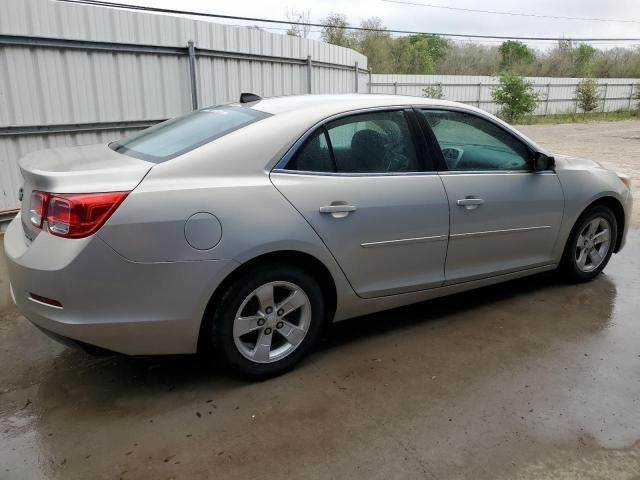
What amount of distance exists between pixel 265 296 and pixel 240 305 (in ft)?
0.49

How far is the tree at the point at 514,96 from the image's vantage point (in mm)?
26766

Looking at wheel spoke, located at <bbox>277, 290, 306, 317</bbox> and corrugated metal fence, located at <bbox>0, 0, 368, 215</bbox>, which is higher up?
corrugated metal fence, located at <bbox>0, 0, 368, 215</bbox>

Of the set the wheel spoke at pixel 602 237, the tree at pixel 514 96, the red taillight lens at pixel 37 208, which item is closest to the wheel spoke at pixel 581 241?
the wheel spoke at pixel 602 237

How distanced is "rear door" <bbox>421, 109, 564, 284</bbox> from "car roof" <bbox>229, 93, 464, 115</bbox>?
0.19 m

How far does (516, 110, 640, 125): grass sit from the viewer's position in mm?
28909

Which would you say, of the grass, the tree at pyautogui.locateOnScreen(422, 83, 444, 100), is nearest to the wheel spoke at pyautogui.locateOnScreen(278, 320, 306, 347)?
the tree at pyautogui.locateOnScreen(422, 83, 444, 100)

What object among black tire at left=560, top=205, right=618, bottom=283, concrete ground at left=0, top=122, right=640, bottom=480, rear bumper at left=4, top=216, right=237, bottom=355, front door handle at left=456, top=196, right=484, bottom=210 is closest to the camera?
concrete ground at left=0, top=122, right=640, bottom=480

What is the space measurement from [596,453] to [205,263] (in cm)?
202

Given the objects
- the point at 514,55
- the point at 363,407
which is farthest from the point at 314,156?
the point at 514,55

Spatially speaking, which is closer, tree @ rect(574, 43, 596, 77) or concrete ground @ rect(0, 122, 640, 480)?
concrete ground @ rect(0, 122, 640, 480)

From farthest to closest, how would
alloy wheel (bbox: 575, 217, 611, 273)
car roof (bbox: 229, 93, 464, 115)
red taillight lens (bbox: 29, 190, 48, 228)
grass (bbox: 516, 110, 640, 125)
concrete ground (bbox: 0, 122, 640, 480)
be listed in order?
grass (bbox: 516, 110, 640, 125)
alloy wheel (bbox: 575, 217, 611, 273)
car roof (bbox: 229, 93, 464, 115)
red taillight lens (bbox: 29, 190, 48, 228)
concrete ground (bbox: 0, 122, 640, 480)

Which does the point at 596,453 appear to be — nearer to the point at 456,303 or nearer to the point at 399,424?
the point at 399,424

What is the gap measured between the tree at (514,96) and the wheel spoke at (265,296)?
2669cm

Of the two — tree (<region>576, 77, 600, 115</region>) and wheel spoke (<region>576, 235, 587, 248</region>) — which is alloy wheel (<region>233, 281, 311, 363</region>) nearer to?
wheel spoke (<region>576, 235, 587, 248</region>)
